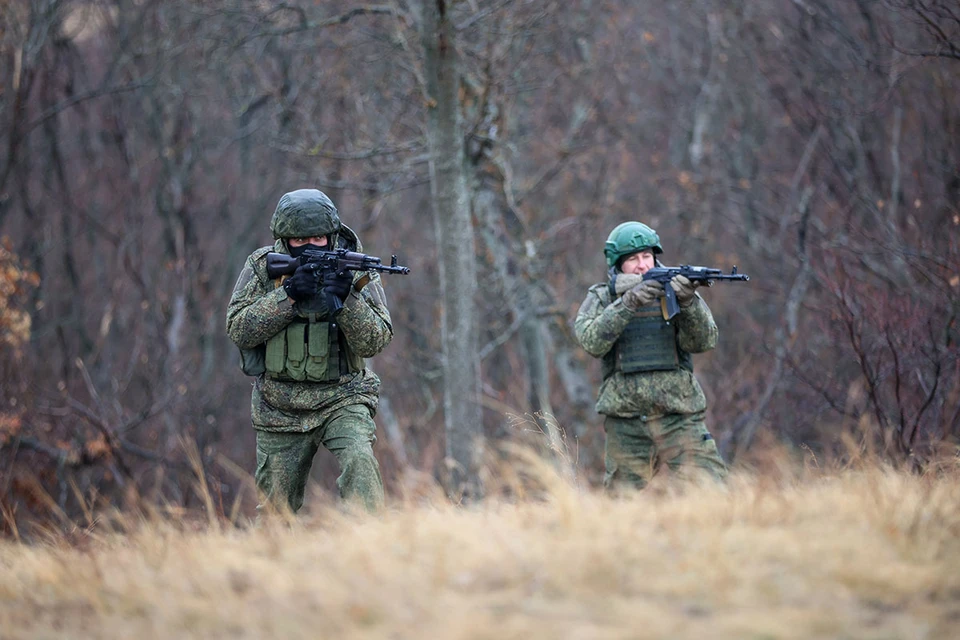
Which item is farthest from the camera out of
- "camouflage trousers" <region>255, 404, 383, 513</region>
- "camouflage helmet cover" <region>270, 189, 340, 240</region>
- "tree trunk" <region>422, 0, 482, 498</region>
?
"tree trunk" <region>422, 0, 482, 498</region>

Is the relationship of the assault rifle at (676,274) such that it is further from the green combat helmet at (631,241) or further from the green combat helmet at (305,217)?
the green combat helmet at (305,217)

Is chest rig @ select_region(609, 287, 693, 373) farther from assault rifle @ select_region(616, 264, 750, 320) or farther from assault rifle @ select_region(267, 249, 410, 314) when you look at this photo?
assault rifle @ select_region(267, 249, 410, 314)

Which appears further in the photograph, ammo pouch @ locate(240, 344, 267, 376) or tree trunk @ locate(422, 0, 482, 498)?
tree trunk @ locate(422, 0, 482, 498)

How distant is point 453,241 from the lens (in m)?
10.1

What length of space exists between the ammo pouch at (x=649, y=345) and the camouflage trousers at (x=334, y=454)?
1.63 meters

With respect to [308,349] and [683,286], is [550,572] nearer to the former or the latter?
[308,349]

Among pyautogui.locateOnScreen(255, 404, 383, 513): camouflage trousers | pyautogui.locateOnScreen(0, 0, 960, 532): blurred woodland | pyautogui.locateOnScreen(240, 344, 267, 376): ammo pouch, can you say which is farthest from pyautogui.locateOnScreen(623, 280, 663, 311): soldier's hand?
pyautogui.locateOnScreen(240, 344, 267, 376): ammo pouch

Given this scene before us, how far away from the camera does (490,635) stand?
10.8 ft

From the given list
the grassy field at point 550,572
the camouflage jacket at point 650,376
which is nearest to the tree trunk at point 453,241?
the camouflage jacket at point 650,376

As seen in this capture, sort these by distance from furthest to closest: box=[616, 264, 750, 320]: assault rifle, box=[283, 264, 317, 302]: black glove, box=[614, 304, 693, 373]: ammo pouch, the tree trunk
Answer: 1. the tree trunk
2. box=[614, 304, 693, 373]: ammo pouch
3. box=[616, 264, 750, 320]: assault rifle
4. box=[283, 264, 317, 302]: black glove

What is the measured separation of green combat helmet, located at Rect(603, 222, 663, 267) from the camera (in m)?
6.67

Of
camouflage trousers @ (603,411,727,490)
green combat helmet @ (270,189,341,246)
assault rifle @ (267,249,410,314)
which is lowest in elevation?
camouflage trousers @ (603,411,727,490)

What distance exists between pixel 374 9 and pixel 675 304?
590 centimetres

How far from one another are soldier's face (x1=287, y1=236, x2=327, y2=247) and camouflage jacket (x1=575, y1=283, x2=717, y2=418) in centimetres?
165
